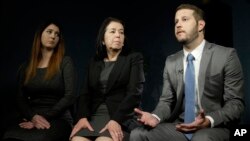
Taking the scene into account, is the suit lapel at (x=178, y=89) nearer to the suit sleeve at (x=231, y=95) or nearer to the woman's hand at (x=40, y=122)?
the suit sleeve at (x=231, y=95)

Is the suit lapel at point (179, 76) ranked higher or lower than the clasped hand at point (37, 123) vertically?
higher

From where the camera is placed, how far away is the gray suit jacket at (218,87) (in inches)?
90.0

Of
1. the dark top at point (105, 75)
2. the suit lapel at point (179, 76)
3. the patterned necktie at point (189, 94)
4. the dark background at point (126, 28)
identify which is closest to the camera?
the patterned necktie at point (189, 94)

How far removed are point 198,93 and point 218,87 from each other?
14 cm

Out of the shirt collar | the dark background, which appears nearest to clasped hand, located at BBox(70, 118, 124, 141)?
the shirt collar

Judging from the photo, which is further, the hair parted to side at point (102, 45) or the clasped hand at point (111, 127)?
the hair parted to side at point (102, 45)

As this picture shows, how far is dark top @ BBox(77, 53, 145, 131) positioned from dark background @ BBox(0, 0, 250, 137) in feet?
3.41

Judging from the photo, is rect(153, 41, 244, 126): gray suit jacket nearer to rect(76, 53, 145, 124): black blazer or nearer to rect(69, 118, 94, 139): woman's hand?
rect(76, 53, 145, 124): black blazer

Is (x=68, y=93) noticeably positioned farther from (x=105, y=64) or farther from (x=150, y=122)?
(x=150, y=122)

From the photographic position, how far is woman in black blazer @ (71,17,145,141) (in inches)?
104

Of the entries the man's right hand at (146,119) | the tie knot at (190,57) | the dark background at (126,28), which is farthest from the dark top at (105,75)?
the dark background at (126,28)

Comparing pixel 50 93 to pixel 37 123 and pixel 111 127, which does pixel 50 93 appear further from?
pixel 111 127

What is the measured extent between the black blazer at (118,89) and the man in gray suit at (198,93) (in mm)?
254

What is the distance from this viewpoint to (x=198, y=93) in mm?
2449
